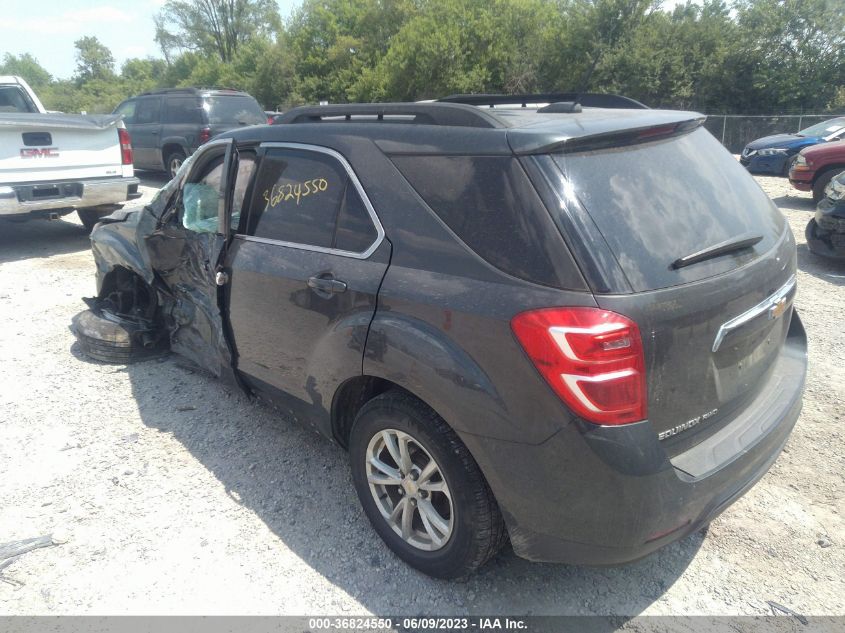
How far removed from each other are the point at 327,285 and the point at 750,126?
24.7 meters

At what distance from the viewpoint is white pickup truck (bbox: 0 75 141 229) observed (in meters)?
7.25

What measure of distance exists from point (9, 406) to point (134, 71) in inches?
3411

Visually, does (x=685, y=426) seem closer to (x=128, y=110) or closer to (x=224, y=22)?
(x=128, y=110)

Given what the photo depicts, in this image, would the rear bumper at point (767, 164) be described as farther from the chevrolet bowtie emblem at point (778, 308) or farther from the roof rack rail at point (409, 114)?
the roof rack rail at point (409, 114)

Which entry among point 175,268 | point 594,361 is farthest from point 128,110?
point 594,361

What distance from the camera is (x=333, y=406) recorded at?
2.93 metres

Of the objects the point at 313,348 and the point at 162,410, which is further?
the point at 162,410

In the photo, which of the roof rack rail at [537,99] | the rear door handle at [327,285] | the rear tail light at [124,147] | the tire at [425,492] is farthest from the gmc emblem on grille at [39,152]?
the tire at [425,492]

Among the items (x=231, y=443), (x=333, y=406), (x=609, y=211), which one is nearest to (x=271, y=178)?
(x=333, y=406)

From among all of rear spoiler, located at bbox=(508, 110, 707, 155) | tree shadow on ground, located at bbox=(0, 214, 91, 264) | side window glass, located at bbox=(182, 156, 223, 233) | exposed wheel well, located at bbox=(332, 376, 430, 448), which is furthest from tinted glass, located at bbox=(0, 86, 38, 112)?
rear spoiler, located at bbox=(508, 110, 707, 155)

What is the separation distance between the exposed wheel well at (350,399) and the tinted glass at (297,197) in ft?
2.10

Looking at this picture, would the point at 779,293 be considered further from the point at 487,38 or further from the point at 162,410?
the point at 487,38

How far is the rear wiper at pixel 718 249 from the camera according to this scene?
2.21 m

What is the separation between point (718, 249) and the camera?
7.66 ft
